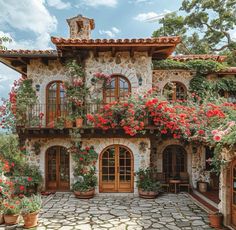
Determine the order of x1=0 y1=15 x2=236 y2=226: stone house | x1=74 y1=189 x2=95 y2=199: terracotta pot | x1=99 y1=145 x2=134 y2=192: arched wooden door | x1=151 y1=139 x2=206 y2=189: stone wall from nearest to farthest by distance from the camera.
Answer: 1. x1=74 y1=189 x2=95 y2=199: terracotta pot
2. x1=0 y1=15 x2=236 y2=226: stone house
3. x1=99 y1=145 x2=134 y2=192: arched wooden door
4. x1=151 y1=139 x2=206 y2=189: stone wall

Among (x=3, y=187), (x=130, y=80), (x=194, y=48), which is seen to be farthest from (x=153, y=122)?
(x=194, y=48)

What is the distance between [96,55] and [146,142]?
16.2ft

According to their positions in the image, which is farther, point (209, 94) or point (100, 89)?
point (209, 94)

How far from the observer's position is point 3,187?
24.8 ft

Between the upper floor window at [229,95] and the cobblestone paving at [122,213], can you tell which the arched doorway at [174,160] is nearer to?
the cobblestone paving at [122,213]

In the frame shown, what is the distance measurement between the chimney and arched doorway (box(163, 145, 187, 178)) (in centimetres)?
816

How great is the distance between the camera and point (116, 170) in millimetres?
10859

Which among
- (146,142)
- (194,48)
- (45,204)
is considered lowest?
(45,204)

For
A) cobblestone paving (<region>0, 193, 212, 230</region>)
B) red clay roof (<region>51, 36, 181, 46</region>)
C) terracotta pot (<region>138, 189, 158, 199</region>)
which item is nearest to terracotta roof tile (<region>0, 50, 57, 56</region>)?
red clay roof (<region>51, 36, 181, 46</region>)

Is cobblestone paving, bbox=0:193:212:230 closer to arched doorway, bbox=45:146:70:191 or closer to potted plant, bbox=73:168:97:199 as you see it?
potted plant, bbox=73:168:97:199

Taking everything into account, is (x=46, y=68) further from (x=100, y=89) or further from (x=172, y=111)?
(x=172, y=111)

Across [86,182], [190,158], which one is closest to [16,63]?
[86,182]

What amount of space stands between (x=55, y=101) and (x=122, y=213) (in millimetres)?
6431

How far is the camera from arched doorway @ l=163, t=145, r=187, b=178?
12.3m
